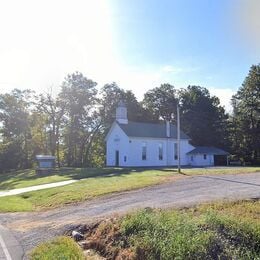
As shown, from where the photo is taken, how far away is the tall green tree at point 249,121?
67.6 m

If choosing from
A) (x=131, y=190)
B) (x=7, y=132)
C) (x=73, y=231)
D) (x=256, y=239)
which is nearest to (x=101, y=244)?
(x=73, y=231)

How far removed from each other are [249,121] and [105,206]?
54.6 metres

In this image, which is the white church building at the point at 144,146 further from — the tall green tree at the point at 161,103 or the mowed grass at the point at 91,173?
the tall green tree at the point at 161,103

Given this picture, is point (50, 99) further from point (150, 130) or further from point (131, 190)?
point (131, 190)

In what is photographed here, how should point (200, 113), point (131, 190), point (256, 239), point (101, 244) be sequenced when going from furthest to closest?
point (200, 113) → point (131, 190) → point (101, 244) → point (256, 239)

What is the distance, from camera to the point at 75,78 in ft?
230

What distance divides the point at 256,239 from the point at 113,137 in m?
47.8

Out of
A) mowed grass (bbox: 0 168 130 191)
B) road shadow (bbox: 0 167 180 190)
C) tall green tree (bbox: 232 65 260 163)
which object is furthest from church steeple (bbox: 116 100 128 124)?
tall green tree (bbox: 232 65 260 163)

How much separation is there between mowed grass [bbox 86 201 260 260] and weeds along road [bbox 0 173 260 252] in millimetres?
2566

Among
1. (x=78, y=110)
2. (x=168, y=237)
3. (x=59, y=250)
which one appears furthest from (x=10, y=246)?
(x=78, y=110)

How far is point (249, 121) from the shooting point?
225 feet

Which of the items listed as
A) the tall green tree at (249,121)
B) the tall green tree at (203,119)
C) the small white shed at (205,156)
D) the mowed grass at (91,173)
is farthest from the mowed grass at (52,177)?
the tall green tree at (203,119)

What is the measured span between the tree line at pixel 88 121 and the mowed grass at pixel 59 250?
57.6 meters

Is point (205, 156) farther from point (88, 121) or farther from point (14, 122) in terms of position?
point (14, 122)
